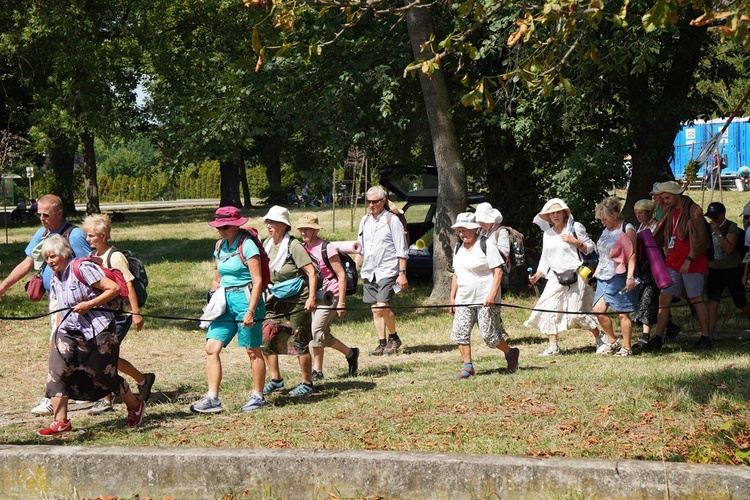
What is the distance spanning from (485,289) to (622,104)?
→ 6.19 metres

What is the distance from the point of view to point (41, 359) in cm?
1166

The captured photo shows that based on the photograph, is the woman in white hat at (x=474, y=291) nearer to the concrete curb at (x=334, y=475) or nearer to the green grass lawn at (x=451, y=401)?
the green grass lawn at (x=451, y=401)

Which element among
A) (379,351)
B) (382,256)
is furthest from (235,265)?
(379,351)

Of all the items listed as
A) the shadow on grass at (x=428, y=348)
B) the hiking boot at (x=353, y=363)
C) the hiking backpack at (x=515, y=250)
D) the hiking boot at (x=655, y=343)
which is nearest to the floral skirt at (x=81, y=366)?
the hiking boot at (x=353, y=363)

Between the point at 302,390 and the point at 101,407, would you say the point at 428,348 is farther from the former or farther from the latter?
the point at 101,407

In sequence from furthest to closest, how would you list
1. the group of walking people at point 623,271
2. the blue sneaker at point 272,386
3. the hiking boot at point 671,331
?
1. the hiking boot at point 671,331
2. the group of walking people at point 623,271
3. the blue sneaker at point 272,386

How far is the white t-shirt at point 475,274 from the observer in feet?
30.7

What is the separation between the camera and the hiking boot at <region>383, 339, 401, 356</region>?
1175cm

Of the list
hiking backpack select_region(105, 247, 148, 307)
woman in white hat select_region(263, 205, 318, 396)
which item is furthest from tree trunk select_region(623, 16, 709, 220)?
hiking backpack select_region(105, 247, 148, 307)

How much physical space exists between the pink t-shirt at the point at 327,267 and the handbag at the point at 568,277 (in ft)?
8.32

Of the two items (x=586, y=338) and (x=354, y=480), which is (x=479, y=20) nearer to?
(x=354, y=480)

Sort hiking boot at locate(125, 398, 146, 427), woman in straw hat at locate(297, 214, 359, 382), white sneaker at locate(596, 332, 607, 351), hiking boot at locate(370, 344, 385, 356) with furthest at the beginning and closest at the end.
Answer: hiking boot at locate(370, 344, 385, 356) → white sneaker at locate(596, 332, 607, 351) → woman in straw hat at locate(297, 214, 359, 382) → hiking boot at locate(125, 398, 146, 427)

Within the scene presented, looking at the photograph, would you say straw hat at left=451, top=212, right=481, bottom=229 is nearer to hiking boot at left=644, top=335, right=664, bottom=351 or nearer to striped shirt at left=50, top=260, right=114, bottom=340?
hiking boot at left=644, top=335, right=664, bottom=351

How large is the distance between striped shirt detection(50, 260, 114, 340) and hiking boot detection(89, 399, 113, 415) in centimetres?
133
